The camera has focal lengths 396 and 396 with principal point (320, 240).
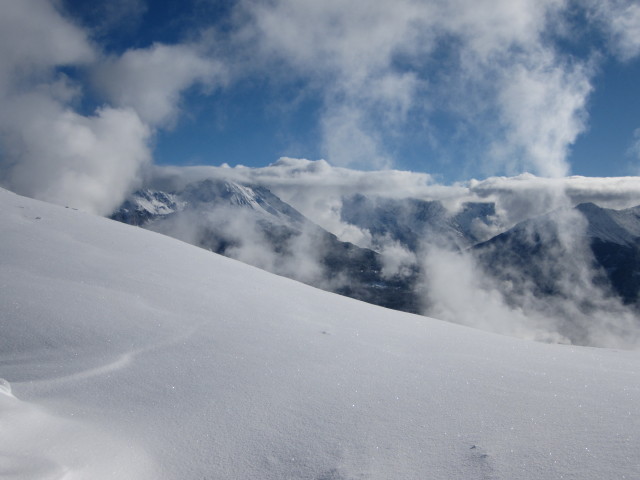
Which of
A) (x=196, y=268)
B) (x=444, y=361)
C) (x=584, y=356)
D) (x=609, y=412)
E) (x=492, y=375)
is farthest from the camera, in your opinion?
(x=196, y=268)

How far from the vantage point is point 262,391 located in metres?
4.17

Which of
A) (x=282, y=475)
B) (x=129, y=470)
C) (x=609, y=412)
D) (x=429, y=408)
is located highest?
(x=609, y=412)

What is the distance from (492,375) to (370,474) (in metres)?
2.70

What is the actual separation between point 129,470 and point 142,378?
4.56 feet

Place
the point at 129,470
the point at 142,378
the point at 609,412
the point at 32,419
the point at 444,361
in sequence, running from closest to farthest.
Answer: the point at 129,470 < the point at 32,419 < the point at 609,412 < the point at 142,378 < the point at 444,361

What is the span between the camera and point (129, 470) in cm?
299

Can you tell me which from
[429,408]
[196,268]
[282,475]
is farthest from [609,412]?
[196,268]

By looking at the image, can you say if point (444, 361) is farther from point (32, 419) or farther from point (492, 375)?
point (32, 419)

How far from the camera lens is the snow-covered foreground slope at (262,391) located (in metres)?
3.06

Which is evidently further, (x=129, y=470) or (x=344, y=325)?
(x=344, y=325)

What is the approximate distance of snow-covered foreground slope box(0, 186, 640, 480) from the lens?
10.1ft

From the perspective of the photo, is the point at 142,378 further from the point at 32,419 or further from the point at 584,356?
the point at 584,356

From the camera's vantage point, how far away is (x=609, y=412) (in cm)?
389

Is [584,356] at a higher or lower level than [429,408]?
higher
